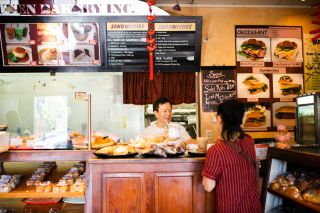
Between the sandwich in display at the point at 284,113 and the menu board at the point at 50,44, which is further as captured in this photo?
the sandwich in display at the point at 284,113

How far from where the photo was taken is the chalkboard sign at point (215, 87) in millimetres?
4758

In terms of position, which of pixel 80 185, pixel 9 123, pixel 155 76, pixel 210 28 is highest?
pixel 210 28

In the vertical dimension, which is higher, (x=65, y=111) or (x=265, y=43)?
(x=265, y=43)

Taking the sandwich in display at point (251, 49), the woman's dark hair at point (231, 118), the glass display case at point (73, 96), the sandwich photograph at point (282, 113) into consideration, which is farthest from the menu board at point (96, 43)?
the woman's dark hair at point (231, 118)

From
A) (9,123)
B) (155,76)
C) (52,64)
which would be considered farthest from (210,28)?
(9,123)

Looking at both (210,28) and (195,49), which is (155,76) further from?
(210,28)

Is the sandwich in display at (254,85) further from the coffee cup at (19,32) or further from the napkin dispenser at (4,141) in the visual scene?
the napkin dispenser at (4,141)

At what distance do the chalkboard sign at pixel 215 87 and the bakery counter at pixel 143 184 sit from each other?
2120mm

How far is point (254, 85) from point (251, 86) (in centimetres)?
5

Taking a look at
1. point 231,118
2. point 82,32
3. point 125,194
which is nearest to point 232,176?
point 231,118

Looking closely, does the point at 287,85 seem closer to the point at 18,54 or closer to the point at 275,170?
the point at 275,170

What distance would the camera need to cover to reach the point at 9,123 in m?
5.19

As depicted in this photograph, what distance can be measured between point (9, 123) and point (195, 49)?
3251 mm

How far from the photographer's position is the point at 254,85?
4.81m
